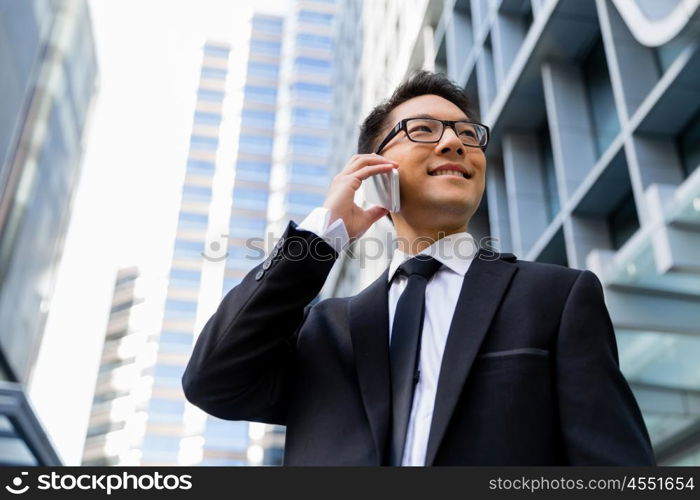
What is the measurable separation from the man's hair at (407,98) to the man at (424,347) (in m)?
0.26

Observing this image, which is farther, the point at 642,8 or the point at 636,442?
the point at 642,8

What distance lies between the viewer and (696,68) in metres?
8.20

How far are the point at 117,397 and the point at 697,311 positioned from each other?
10250 cm

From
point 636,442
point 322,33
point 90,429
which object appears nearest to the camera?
point 636,442

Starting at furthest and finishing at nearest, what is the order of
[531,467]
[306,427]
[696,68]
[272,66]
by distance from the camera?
[272,66] → [696,68] → [306,427] → [531,467]

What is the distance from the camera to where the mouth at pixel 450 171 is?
230cm

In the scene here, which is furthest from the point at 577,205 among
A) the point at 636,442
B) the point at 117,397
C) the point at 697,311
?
the point at 117,397

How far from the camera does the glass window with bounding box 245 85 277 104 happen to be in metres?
94.4

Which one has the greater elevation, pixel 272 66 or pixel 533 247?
pixel 272 66

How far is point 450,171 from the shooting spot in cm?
230

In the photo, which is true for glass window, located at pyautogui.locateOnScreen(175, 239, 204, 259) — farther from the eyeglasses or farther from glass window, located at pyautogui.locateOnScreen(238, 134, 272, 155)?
the eyeglasses

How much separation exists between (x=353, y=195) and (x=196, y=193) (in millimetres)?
92361

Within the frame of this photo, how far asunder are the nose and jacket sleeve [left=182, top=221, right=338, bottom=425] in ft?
1.73

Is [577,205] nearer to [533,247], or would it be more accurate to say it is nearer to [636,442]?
[533,247]
